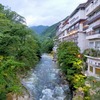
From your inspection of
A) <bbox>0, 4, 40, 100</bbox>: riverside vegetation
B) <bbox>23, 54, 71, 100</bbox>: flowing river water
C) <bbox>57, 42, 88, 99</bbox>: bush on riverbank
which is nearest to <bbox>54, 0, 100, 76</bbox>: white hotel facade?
<bbox>57, 42, 88, 99</bbox>: bush on riverbank

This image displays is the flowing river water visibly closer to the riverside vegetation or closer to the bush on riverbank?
the bush on riverbank

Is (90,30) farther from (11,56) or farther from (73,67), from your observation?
(11,56)

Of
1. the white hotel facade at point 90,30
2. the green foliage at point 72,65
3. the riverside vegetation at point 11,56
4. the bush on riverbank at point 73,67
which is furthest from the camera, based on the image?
the white hotel facade at point 90,30

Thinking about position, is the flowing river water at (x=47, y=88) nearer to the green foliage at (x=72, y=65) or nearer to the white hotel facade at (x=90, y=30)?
the green foliage at (x=72, y=65)

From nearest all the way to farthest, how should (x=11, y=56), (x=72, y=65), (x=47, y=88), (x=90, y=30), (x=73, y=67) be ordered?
1. (x=11, y=56)
2. (x=47, y=88)
3. (x=73, y=67)
4. (x=72, y=65)
5. (x=90, y=30)

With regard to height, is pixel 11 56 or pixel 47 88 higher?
pixel 11 56

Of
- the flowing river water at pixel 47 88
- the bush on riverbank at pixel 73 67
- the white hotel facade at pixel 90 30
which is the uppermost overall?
the white hotel facade at pixel 90 30

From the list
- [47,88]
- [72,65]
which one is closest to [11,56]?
[47,88]

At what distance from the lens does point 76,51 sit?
38.4 meters

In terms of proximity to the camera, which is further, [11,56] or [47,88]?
[47,88]

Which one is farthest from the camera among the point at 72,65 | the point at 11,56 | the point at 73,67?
the point at 72,65

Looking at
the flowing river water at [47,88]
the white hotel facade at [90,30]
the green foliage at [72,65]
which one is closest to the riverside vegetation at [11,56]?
the flowing river water at [47,88]

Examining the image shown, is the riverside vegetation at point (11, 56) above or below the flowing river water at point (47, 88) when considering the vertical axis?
above

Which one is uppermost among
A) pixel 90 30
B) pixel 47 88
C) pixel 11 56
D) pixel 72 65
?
pixel 90 30
